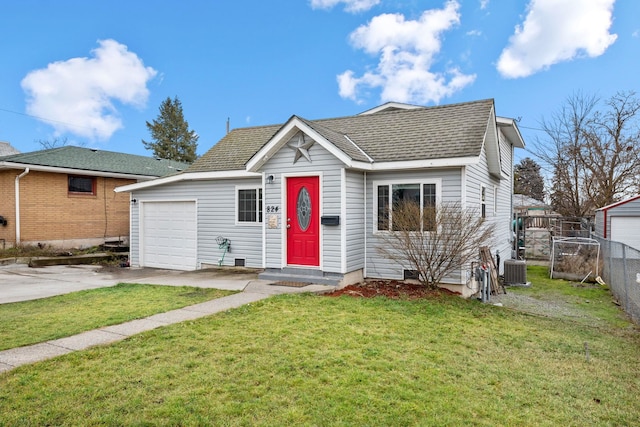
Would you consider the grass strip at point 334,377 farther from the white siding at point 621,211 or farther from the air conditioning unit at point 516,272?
the white siding at point 621,211

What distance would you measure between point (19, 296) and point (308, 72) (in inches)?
576

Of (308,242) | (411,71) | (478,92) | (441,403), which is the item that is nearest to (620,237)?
(478,92)

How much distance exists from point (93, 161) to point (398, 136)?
44.0 feet

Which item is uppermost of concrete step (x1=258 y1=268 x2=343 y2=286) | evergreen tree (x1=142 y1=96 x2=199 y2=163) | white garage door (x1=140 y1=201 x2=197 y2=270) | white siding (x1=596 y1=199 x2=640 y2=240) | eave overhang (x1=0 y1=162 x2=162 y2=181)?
evergreen tree (x1=142 y1=96 x2=199 y2=163)

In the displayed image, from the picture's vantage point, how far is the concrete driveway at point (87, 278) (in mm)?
9188

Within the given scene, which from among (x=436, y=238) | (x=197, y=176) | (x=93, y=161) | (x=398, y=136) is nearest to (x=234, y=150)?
(x=197, y=176)

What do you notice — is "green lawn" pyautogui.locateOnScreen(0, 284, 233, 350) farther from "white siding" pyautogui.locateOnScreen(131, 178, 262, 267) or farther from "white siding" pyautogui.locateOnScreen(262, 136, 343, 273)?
"white siding" pyautogui.locateOnScreen(131, 178, 262, 267)

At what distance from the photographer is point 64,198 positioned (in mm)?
16000

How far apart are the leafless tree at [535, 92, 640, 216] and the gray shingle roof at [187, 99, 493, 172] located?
470 inches

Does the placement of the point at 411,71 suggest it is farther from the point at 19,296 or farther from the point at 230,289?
the point at 19,296

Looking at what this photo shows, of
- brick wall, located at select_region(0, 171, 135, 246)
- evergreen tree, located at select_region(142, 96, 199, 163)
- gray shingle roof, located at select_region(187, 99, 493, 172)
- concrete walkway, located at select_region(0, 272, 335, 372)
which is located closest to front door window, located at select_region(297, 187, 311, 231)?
gray shingle roof, located at select_region(187, 99, 493, 172)

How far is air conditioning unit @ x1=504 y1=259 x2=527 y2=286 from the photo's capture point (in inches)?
476

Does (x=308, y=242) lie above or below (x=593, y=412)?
above

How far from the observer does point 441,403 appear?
3674 mm
